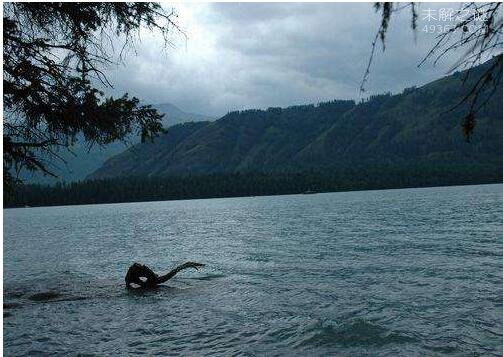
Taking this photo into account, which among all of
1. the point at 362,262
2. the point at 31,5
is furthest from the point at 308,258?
the point at 31,5

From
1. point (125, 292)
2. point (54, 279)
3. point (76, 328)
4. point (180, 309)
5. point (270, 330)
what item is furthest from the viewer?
point (54, 279)

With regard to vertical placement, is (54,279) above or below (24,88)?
below

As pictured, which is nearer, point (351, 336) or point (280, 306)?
point (351, 336)

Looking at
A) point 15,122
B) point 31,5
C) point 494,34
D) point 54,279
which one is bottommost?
point 54,279

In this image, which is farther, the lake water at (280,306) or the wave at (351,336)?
the lake water at (280,306)

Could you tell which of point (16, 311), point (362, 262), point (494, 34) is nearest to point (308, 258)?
point (362, 262)

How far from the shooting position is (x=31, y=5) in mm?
9305

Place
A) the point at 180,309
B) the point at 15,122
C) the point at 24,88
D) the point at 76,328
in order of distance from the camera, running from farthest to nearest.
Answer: the point at 180,309 < the point at 76,328 < the point at 15,122 < the point at 24,88

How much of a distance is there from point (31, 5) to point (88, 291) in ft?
59.0

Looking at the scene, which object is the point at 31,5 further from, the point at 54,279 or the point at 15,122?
the point at 54,279

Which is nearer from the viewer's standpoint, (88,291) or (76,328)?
(76,328)

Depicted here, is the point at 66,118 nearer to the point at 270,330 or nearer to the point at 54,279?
the point at 270,330

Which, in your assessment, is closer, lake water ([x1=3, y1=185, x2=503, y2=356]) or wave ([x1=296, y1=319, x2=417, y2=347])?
wave ([x1=296, y1=319, x2=417, y2=347])

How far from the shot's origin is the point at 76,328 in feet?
53.9
